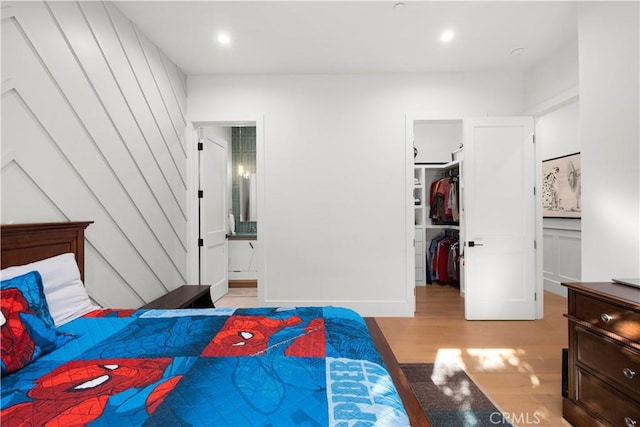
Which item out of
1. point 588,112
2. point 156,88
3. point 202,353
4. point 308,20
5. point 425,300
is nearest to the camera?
point 202,353

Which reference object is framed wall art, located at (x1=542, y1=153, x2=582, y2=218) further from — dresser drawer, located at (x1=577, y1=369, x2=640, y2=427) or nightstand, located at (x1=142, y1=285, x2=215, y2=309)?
nightstand, located at (x1=142, y1=285, x2=215, y2=309)

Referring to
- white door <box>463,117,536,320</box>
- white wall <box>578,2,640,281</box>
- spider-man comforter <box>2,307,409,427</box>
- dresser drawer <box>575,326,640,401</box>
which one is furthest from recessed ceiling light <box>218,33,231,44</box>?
dresser drawer <box>575,326,640,401</box>

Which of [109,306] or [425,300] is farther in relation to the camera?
[425,300]

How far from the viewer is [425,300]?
4.13m

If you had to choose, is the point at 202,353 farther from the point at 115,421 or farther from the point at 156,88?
the point at 156,88

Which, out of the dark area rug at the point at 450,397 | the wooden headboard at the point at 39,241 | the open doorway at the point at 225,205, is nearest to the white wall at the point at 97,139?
the wooden headboard at the point at 39,241

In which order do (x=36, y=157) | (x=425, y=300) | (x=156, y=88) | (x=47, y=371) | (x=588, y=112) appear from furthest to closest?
1. (x=425, y=300)
2. (x=156, y=88)
3. (x=588, y=112)
4. (x=36, y=157)
5. (x=47, y=371)

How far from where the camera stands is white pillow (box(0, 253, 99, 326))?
1.47 metres

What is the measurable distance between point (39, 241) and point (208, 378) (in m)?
1.30

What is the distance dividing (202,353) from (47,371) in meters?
0.50

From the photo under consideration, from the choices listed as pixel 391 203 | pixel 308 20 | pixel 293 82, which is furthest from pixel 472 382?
pixel 293 82

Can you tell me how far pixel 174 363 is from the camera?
1100 mm

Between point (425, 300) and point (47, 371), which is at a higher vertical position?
point (47, 371)

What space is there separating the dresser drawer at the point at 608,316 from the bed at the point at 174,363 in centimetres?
110
